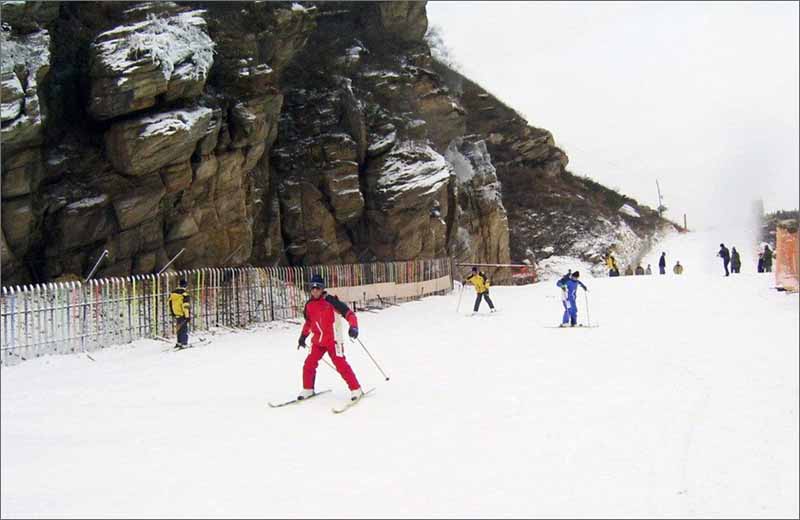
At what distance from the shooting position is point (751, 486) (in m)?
5.96

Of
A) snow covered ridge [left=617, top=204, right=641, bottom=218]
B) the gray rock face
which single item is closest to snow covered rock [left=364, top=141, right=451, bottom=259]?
the gray rock face

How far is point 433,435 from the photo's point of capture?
301 inches

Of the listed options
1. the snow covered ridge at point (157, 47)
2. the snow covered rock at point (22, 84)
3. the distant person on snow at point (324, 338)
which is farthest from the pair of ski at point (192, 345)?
the snow covered ridge at point (157, 47)

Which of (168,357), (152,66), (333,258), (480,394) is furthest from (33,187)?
(480,394)

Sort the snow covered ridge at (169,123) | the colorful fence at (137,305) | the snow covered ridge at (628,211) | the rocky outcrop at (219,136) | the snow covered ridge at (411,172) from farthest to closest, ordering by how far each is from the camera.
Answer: the snow covered ridge at (628,211), the snow covered ridge at (411,172), the snow covered ridge at (169,123), the rocky outcrop at (219,136), the colorful fence at (137,305)

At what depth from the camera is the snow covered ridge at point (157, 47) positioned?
20.8 m

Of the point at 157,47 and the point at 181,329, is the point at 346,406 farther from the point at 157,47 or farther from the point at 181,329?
the point at 157,47

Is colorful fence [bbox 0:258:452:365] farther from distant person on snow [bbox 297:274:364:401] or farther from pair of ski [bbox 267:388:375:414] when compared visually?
distant person on snow [bbox 297:274:364:401]

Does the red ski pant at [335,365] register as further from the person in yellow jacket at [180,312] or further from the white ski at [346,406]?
the person in yellow jacket at [180,312]

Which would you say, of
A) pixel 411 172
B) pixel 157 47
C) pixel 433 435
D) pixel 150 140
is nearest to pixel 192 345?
pixel 150 140

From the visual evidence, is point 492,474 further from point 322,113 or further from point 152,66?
point 322,113

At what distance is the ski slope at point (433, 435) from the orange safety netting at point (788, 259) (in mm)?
4613

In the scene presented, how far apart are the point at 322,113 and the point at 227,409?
82.2ft

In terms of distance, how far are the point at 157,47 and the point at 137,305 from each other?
9.21m
